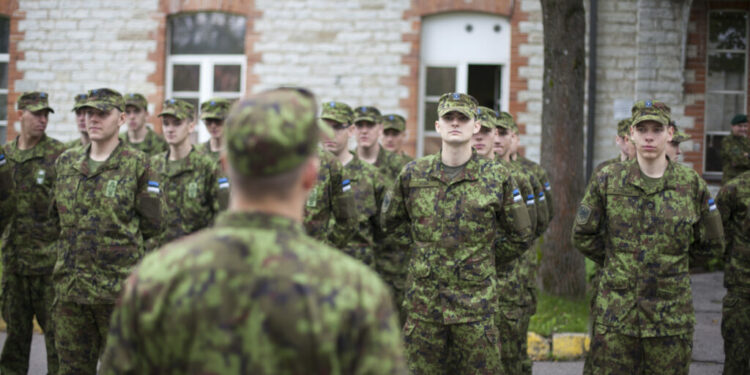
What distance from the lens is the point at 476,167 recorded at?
5195 millimetres

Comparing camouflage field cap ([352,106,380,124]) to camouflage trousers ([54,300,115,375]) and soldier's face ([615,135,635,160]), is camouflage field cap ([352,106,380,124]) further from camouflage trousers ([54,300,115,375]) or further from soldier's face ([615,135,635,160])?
camouflage trousers ([54,300,115,375])

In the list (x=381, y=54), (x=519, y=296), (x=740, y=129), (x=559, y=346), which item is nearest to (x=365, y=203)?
(x=519, y=296)

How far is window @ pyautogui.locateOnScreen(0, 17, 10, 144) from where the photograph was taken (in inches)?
545

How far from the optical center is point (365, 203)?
23.3 feet

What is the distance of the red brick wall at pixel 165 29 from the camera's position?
1284 centimetres

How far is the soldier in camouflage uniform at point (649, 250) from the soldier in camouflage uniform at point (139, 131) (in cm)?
549

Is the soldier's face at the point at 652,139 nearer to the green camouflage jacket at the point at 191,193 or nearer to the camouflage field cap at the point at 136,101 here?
the green camouflage jacket at the point at 191,193

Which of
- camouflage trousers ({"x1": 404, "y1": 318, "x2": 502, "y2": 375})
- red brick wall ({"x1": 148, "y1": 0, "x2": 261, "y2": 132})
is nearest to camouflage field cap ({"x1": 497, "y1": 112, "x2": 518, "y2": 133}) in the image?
camouflage trousers ({"x1": 404, "y1": 318, "x2": 502, "y2": 375})

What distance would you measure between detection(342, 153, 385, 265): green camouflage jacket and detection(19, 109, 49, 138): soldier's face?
2.86 meters

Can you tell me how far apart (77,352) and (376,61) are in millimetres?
8252

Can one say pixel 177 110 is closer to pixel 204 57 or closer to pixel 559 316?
pixel 559 316

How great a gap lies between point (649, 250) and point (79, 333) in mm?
3800

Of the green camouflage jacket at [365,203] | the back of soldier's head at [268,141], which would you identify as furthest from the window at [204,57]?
the back of soldier's head at [268,141]

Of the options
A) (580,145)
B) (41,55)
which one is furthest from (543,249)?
(41,55)
